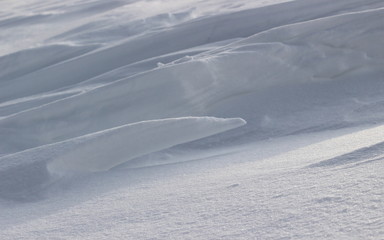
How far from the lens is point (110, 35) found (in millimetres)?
2734

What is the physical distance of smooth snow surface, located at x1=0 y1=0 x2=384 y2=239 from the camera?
42.0 inches

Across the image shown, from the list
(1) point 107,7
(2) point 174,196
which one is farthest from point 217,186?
(1) point 107,7

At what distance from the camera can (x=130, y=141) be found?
1506 millimetres

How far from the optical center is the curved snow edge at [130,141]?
1443 mm

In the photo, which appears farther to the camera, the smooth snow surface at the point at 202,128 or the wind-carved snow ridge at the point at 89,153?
the wind-carved snow ridge at the point at 89,153

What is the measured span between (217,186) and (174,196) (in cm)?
8

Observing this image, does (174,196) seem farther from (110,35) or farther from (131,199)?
(110,35)

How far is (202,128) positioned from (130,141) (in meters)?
0.19

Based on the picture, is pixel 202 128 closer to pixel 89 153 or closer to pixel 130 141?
pixel 130 141

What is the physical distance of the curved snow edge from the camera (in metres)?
1.44

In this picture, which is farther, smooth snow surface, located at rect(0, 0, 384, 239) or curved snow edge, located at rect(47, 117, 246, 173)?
curved snow edge, located at rect(47, 117, 246, 173)

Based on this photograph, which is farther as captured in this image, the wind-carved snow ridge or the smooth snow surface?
the wind-carved snow ridge

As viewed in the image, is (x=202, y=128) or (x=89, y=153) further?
(x=202, y=128)

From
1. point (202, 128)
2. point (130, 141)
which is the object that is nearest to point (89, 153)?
point (130, 141)
